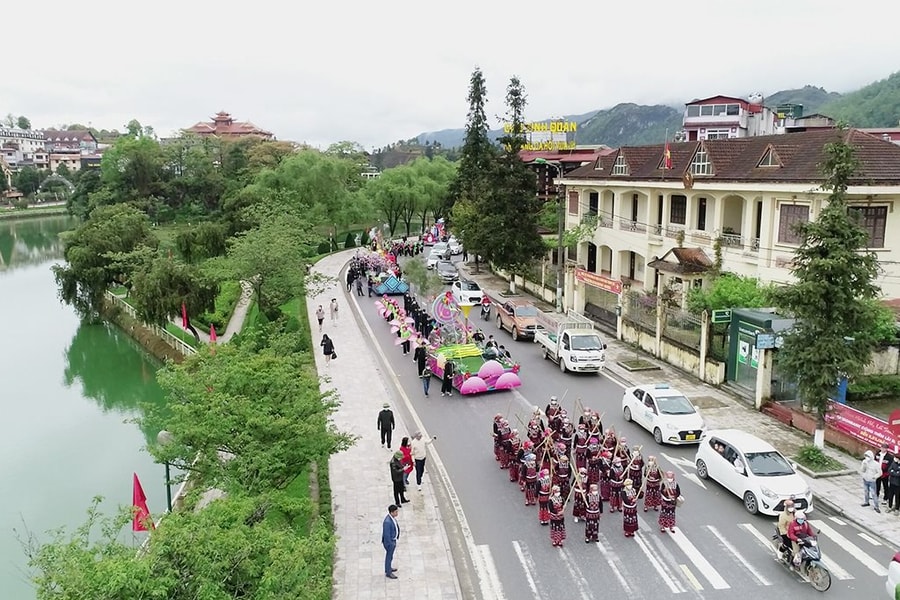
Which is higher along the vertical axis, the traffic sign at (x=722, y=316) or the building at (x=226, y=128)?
the building at (x=226, y=128)

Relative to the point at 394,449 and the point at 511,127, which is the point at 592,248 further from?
the point at 394,449

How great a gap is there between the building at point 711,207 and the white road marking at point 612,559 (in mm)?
11946

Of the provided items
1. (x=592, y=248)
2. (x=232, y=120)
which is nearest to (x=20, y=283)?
(x=592, y=248)

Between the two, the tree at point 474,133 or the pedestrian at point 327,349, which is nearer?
the pedestrian at point 327,349

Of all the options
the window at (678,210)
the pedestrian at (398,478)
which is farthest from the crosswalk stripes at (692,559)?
the window at (678,210)

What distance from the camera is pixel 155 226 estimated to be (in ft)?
253

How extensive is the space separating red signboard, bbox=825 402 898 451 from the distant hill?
2645 inches

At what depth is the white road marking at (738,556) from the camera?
11.8m

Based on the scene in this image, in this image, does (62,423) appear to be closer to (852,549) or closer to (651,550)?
(651,550)

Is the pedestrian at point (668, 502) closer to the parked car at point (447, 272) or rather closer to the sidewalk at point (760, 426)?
the sidewalk at point (760, 426)

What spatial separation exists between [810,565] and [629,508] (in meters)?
2.96

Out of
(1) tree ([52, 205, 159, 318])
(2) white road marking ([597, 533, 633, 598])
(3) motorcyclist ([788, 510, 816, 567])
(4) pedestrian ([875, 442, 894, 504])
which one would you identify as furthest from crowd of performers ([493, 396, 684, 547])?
(1) tree ([52, 205, 159, 318])

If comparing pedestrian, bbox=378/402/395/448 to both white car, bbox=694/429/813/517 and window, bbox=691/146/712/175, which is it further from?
window, bbox=691/146/712/175

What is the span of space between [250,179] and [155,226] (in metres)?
13.5
